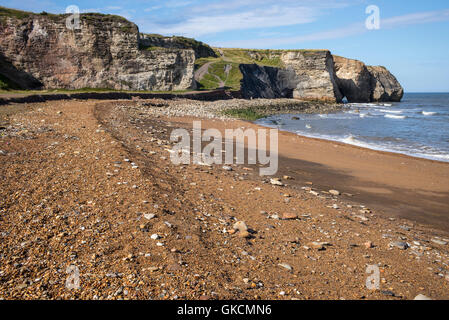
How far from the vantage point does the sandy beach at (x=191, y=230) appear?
12.6 feet

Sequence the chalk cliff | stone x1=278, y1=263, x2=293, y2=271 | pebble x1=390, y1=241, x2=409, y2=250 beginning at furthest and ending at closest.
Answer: the chalk cliff → pebble x1=390, y1=241, x2=409, y2=250 → stone x1=278, y1=263, x2=293, y2=271

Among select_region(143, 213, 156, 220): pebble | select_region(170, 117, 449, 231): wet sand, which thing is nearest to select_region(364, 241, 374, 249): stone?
select_region(170, 117, 449, 231): wet sand

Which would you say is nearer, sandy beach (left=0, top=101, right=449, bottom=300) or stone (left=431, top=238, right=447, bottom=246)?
sandy beach (left=0, top=101, right=449, bottom=300)

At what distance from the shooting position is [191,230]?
5.16 metres

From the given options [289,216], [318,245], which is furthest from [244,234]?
[289,216]

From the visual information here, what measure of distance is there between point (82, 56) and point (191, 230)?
33.7 metres

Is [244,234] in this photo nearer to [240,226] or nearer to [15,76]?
[240,226]

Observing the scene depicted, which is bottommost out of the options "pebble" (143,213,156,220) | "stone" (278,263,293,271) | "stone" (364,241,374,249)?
"stone" (364,241,374,249)

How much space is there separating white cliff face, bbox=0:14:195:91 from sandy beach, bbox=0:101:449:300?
955 inches

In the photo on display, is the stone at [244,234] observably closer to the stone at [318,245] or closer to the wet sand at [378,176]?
the stone at [318,245]

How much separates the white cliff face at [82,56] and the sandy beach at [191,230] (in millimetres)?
24270

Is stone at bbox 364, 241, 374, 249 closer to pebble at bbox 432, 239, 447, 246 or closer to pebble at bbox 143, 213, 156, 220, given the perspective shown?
pebble at bbox 432, 239, 447, 246

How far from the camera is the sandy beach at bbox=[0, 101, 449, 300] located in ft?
12.6

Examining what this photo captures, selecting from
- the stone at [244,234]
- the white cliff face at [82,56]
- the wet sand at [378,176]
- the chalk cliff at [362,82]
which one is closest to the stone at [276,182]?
the wet sand at [378,176]
